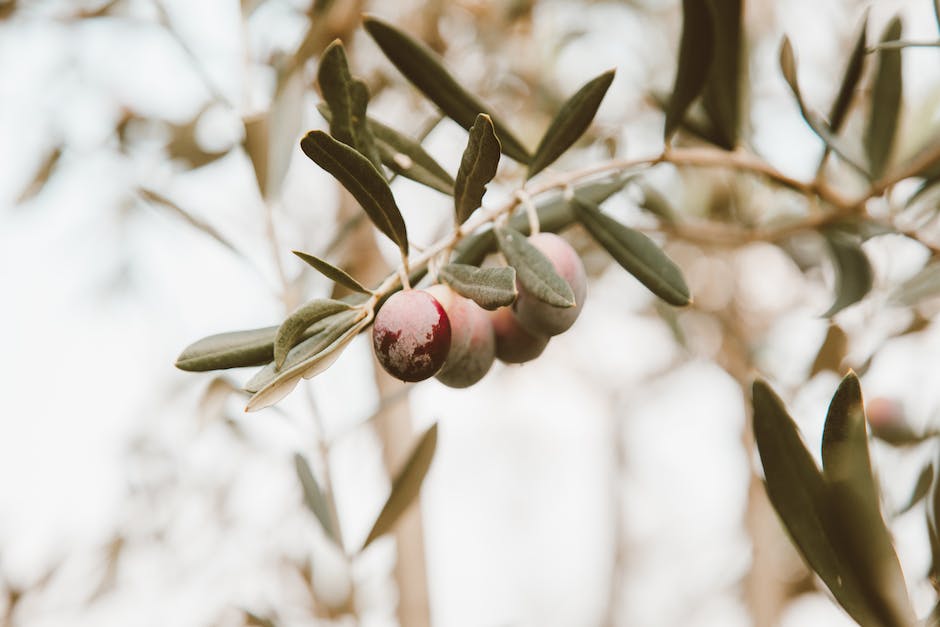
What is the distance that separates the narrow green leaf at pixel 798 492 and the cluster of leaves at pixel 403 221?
0.09 metres

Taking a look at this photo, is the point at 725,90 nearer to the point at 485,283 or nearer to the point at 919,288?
the point at 919,288

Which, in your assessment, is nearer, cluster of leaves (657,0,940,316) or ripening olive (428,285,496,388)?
ripening olive (428,285,496,388)

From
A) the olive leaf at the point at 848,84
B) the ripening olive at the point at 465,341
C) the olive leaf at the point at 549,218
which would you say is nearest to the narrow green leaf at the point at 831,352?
the olive leaf at the point at 848,84

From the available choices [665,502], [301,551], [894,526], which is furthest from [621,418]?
[894,526]

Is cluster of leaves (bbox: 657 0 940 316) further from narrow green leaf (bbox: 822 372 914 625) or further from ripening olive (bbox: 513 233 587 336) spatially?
narrow green leaf (bbox: 822 372 914 625)

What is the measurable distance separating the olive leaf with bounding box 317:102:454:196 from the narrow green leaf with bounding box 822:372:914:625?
0.29 meters

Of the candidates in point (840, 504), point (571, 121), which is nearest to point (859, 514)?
point (840, 504)

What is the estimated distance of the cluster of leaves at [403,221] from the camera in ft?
1.37

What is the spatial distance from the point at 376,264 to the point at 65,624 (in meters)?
1.02

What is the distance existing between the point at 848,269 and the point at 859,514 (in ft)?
1.24

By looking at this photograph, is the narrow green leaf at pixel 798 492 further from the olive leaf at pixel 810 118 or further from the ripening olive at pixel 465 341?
the olive leaf at pixel 810 118

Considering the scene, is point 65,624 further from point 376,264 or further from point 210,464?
point 376,264

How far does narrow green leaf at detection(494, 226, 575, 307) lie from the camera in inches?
16.8

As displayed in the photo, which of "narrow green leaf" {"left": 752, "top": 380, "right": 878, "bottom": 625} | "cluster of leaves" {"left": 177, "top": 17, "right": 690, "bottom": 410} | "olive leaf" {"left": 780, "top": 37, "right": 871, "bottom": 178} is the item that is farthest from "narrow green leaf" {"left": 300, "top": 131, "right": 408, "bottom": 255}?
"olive leaf" {"left": 780, "top": 37, "right": 871, "bottom": 178}
